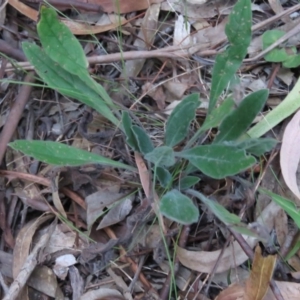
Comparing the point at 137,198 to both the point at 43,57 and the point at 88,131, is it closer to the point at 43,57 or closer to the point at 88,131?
the point at 88,131

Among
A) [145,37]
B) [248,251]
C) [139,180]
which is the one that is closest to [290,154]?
[248,251]

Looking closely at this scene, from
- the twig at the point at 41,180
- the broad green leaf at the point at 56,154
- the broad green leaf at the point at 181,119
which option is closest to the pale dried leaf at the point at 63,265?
the twig at the point at 41,180

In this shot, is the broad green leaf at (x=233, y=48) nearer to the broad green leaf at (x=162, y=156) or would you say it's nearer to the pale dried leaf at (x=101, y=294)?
the broad green leaf at (x=162, y=156)

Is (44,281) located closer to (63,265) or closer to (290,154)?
(63,265)

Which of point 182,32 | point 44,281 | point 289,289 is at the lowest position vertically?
point 44,281

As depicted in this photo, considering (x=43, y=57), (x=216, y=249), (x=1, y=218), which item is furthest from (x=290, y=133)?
(x=1, y=218)

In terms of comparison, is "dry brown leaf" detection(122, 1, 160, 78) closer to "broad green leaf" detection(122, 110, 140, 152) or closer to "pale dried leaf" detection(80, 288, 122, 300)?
"broad green leaf" detection(122, 110, 140, 152)

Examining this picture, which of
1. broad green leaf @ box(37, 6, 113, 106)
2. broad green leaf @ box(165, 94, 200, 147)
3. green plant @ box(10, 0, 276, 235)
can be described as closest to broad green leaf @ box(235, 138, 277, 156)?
green plant @ box(10, 0, 276, 235)
